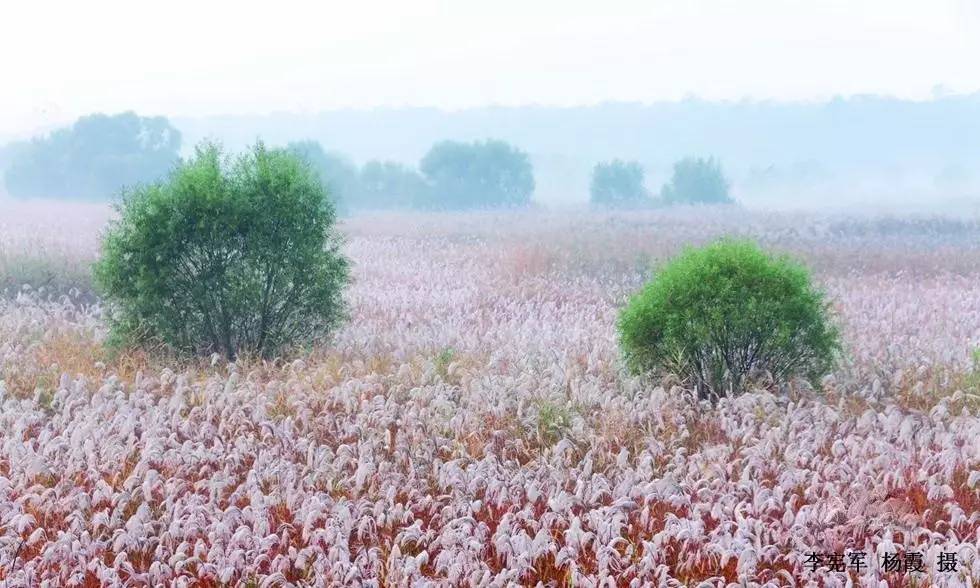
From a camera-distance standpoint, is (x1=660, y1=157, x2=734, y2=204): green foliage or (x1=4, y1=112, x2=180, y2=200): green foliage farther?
(x1=4, y1=112, x2=180, y2=200): green foliage

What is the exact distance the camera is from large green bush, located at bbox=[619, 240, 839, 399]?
9.17 metres

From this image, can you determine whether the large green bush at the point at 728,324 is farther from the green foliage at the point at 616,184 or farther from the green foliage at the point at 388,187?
the green foliage at the point at 388,187

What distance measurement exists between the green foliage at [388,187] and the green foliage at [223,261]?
40.6m

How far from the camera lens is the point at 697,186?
49.3 meters

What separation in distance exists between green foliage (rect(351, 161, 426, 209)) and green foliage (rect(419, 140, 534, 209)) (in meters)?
0.75

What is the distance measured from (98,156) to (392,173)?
16.7m

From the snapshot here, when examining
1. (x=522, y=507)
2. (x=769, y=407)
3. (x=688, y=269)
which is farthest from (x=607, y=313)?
(x=522, y=507)

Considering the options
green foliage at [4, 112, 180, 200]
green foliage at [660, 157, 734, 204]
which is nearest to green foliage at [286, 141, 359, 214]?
green foliage at [4, 112, 180, 200]

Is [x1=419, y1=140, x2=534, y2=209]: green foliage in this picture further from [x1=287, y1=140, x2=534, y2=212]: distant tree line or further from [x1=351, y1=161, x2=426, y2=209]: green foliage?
[x1=351, y1=161, x2=426, y2=209]: green foliage

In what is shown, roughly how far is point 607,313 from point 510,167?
38896 mm

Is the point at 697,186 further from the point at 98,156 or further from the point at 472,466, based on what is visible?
the point at 472,466

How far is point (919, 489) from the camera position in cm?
684

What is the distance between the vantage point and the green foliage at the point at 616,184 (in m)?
50.4

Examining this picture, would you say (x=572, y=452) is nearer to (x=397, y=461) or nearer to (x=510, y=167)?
(x=397, y=461)
